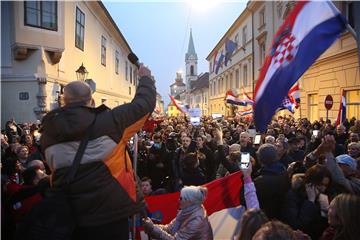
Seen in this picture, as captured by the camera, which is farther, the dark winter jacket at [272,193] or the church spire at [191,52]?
the church spire at [191,52]

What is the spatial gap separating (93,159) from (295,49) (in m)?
2.00

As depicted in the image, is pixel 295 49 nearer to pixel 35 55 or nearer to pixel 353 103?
pixel 35 55

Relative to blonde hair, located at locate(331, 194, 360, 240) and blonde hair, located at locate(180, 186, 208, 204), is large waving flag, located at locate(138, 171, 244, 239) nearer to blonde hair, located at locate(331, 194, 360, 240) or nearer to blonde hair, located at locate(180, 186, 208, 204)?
blonde hair, located at locate(180, 186, 208, 204)

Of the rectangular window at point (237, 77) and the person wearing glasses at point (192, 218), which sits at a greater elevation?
the rectangular window at point (237, 77)

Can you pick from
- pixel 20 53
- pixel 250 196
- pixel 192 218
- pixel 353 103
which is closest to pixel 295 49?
pixel 250 196

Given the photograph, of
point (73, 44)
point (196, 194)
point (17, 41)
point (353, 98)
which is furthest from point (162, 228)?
point (73, 44)

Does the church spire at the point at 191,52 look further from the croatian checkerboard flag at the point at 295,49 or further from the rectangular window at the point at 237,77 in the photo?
the croatian checkerboard flag at the point at 295,49

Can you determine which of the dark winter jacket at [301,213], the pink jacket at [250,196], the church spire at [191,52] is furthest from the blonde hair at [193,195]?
the church spire at [191,52]

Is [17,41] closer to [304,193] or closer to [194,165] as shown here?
[194,165]

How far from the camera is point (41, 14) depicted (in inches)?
591

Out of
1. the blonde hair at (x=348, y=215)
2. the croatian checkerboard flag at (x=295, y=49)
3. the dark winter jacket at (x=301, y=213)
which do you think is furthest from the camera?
the dark winter jacket at (x=301, y=213)

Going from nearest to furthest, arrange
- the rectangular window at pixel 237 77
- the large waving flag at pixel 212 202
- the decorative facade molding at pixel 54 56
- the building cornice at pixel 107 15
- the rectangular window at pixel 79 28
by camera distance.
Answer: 1. the large waving flag at pixel 212 202
2. the decorative facade molding at pixel 54 56
3. the rectangular window at pixel 79 28
4. the building cornice at pixel 107 15
5. the rectangular window at pixel 237 77

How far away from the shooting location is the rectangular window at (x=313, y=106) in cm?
2048

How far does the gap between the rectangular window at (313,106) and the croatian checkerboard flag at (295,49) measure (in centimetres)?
1772
